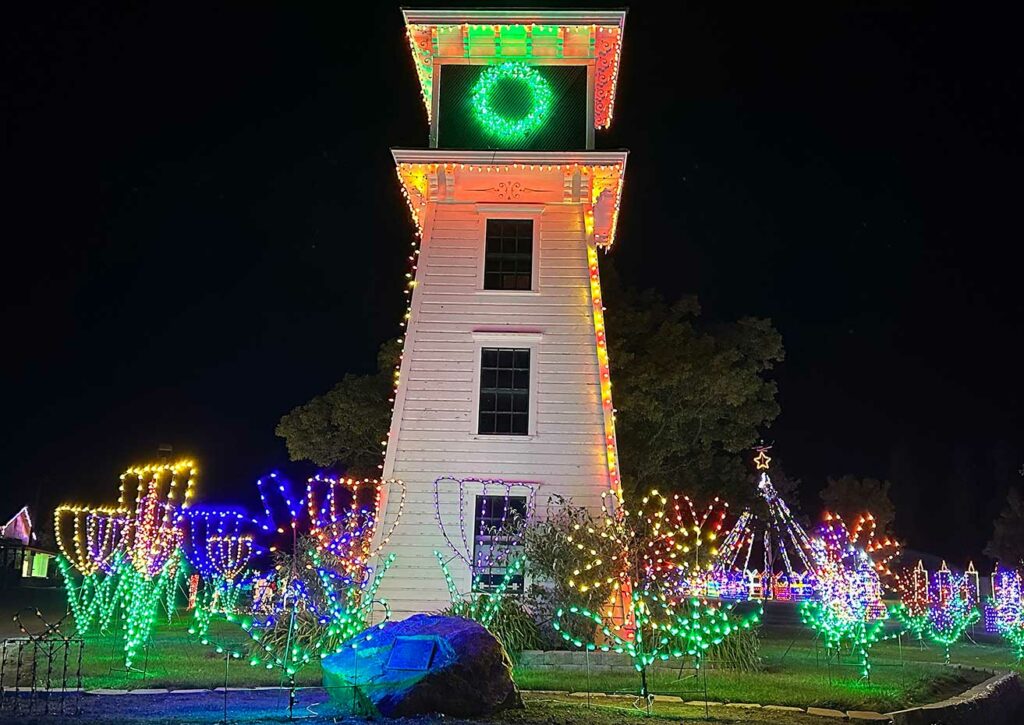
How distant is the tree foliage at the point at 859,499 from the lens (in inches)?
2491

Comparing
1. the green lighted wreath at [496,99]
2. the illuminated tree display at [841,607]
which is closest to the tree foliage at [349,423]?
the green lighted wreath at [496,99]

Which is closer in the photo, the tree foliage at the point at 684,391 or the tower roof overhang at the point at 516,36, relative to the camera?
the tower roof overhang at the point at 516,36

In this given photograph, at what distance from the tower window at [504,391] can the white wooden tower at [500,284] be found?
0.03 meters

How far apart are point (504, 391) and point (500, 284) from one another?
2.15m

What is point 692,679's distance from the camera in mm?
12820

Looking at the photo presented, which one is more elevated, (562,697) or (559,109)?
(559,109)

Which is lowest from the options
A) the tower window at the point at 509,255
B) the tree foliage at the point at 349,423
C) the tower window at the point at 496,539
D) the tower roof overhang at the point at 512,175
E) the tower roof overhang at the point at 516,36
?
the tower window at the point at 496,539

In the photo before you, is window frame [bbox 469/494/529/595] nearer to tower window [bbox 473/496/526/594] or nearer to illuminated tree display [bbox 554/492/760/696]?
tower window [bbox 473/496/526/594]

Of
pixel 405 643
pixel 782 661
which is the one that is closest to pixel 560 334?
pixel 782 661

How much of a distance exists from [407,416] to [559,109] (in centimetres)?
683

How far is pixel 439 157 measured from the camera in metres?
18.2

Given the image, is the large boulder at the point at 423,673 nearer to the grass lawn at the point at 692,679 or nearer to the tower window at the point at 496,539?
the grass lawn at the point at 692,679

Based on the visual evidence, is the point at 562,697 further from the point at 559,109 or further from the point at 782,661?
the point at 559,109

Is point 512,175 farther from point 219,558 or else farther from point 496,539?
point 219,558
